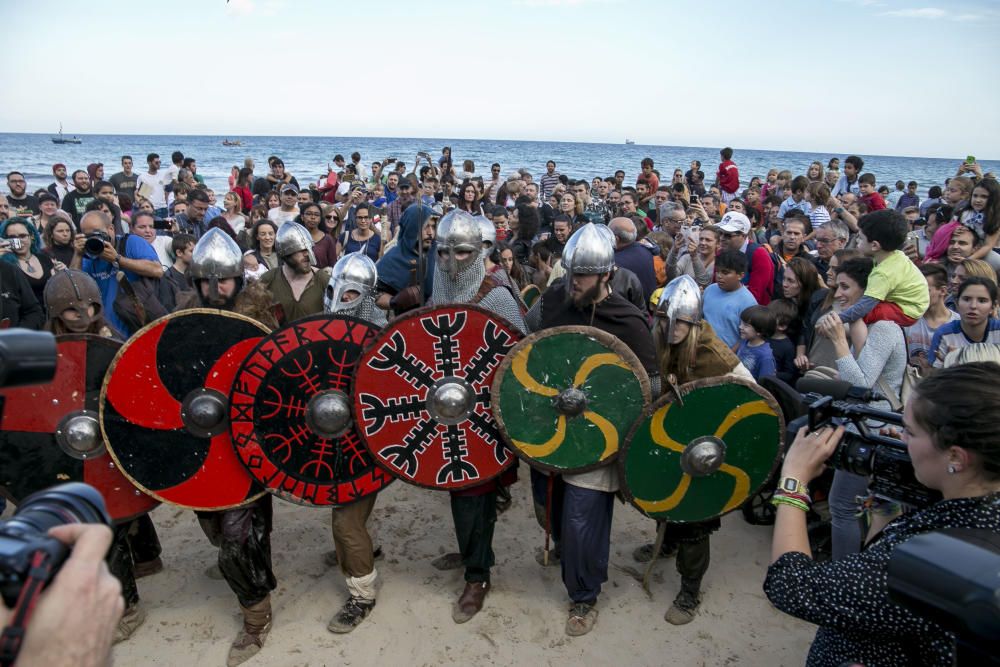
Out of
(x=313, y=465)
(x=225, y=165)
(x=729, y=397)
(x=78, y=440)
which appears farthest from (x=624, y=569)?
(x=225, y=165)

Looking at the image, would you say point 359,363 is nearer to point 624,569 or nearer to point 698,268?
point 624,569

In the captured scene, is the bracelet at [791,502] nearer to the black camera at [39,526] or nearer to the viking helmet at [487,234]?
the black camera at [39,526]

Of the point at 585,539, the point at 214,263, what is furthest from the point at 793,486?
the point at 214,263

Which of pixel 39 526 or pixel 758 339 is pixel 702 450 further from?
pixel 39 526

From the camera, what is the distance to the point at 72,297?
308 cm

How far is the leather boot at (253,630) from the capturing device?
310 cm

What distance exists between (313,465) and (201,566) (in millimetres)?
1341

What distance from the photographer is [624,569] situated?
378 cm

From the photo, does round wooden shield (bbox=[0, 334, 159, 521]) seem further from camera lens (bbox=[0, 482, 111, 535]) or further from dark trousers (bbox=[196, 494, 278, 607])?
camera lens (bbox=[0, 482, 111, 535])

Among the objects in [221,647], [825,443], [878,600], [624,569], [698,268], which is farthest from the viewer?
[698,268]

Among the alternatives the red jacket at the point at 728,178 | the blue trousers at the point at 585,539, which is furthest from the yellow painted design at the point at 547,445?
the red jacket at the point at 728,178

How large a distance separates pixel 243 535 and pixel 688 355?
89.2 inches

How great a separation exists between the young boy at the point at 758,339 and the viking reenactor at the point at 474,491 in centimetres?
146

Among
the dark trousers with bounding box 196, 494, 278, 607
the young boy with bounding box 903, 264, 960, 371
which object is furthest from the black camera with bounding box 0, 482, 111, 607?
the young boy with bounding box 903, 264, 960, 371
